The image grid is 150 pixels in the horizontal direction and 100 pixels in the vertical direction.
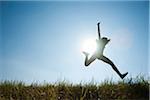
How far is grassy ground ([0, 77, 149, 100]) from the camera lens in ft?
6.84

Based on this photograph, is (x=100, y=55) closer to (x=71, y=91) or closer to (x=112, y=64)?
(x=112, y=64)

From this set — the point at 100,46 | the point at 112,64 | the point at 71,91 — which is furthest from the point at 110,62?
the point at 71,91

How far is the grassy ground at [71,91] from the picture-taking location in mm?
2086

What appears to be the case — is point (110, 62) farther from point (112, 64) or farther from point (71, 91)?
point (71, 91)

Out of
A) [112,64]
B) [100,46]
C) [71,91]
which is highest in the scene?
[100,46]

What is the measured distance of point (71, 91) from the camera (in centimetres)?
211

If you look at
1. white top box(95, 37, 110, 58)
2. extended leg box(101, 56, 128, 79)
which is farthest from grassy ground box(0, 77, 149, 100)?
white top box(95, 37, 110, 58)

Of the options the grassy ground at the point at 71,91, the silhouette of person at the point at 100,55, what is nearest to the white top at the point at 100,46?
the silhouette of person at the point at 100,55

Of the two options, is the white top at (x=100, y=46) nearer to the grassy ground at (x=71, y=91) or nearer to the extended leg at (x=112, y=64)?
the extended leg at (x=112, y=64)

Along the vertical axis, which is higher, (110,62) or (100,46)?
(100,46)

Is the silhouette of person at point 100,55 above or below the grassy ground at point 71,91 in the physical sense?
above

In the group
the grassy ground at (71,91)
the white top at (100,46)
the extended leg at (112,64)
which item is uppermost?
the white top at (100,46)

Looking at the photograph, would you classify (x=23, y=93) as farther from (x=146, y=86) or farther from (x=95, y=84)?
(x=146, y=86)

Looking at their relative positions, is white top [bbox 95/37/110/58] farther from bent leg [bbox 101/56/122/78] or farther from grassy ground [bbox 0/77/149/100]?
grassy ground [bbox 0/77/149/100]
